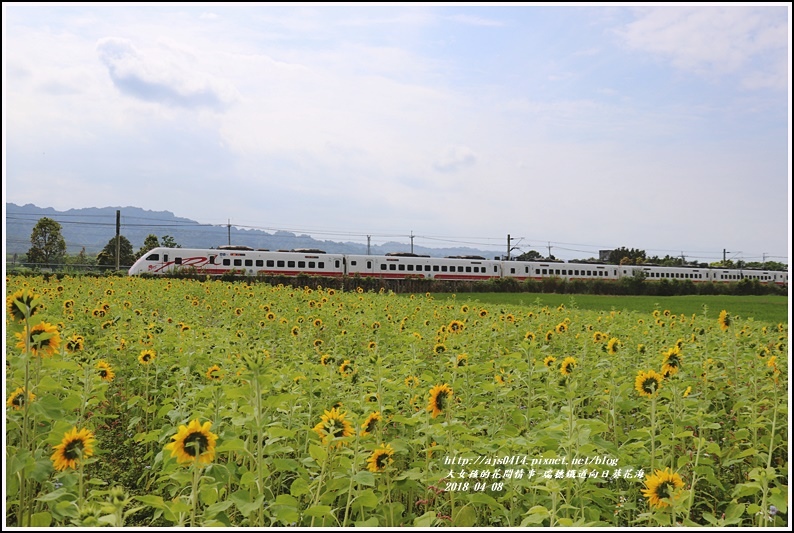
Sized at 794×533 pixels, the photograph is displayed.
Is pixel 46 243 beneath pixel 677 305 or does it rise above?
above

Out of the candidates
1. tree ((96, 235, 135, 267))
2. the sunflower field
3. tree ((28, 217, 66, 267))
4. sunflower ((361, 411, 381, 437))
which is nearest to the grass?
the sunflower field

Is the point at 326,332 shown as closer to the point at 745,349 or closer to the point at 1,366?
the point at 745,349

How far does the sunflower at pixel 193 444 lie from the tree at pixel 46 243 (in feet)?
147

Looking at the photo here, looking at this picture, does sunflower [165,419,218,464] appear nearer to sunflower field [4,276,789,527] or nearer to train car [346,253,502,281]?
sunflower field [4,276,789,527]

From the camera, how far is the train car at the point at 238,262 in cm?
2936

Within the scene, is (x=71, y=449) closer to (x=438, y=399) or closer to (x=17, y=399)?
(x=17, y=399)

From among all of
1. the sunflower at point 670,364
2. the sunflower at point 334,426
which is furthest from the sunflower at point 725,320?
the sunflower at point 334,426

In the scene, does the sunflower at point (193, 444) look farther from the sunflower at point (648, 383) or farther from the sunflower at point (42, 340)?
the sunflower at point (648, 383)

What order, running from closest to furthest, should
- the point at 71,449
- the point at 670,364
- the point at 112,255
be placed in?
the point at 71,449, the point at 670,364, the point at 112,255

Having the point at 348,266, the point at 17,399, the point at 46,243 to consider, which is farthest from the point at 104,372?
the point at 46,243

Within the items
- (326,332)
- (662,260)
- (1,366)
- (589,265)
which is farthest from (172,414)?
(662,260)

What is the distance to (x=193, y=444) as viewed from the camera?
1.96 meters

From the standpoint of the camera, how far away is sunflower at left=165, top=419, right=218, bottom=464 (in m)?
1.95

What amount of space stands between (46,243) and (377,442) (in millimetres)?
46084
